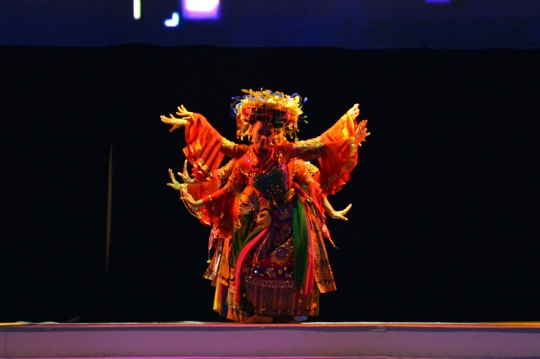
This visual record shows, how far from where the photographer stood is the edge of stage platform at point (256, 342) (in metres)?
3.11

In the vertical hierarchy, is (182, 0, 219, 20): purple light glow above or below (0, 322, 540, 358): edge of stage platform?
above

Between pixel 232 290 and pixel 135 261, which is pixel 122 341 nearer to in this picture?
pixel 232 290

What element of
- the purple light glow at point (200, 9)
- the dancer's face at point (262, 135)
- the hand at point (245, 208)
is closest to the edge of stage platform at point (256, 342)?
the hand at point (245, 208)

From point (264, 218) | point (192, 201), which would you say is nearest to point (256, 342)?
point (264, 218)

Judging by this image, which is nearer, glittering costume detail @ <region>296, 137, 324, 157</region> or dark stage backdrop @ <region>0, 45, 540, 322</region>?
glittering costume detail @ <region>296, 137, 324, 157</region>

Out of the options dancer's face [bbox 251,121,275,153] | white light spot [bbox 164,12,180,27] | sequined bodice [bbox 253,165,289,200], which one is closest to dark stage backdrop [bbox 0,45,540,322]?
white light spot [bbox 164,12,180,27]

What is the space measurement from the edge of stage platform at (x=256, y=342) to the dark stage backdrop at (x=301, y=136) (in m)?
1.77

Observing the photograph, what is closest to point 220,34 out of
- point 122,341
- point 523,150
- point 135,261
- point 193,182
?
point 193,182

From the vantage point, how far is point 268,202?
3.96 metres

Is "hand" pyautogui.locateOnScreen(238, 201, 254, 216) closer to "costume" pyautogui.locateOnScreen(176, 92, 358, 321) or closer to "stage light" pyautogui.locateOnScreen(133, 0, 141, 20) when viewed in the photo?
"costume" pyautogui.locateOnScreen(176, 92, 358, 321)

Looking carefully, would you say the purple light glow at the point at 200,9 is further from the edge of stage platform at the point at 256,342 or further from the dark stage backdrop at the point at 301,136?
the edge of stage platform at the point at 256,342

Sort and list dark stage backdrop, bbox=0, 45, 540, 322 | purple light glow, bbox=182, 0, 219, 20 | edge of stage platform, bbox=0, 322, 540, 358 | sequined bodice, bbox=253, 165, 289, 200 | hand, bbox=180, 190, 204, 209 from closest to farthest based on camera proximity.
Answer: edge of stage platform, bbox=0, 322, 540, 358 < sequined bodice, bbox=253, 165, 289, 200 < hand, bbox=180, 190, 204, 209 < purple light glow, bbox=182, 0, 219, 20 < dark stage backdrop, bbox=0, 45, 540, 322

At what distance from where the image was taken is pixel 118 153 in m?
4.86

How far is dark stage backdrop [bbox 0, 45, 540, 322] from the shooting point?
15.7 feet
